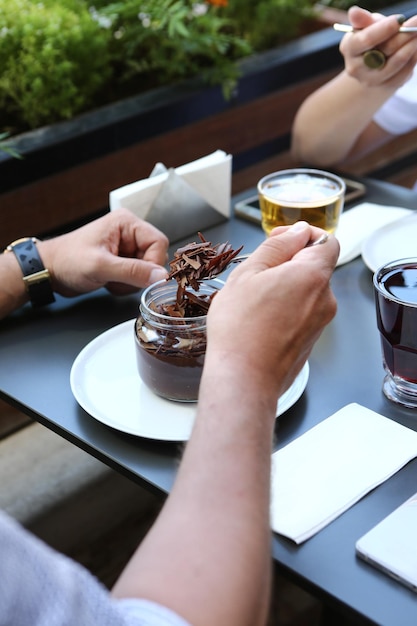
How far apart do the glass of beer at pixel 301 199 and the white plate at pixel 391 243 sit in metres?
0.08

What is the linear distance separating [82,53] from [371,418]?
138 centimetres

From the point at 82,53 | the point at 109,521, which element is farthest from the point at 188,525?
the point at 82,53

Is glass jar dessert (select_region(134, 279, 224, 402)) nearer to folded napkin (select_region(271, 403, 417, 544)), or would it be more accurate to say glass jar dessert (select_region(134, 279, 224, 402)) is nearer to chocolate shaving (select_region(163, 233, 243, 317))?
chocolate shaving (select_region(163, 233, 243, 317))

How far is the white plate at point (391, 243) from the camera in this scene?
1.35 metres

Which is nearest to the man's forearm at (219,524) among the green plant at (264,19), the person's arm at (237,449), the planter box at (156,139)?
the person's arm at (237,449)

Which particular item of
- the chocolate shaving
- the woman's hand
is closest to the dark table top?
the chocolate shaving

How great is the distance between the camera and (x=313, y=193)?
54.3 inches

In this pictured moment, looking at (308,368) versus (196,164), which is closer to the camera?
(308,368)

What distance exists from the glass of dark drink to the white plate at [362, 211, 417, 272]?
0.27m

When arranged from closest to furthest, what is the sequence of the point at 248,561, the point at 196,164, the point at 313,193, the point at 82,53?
the point at 248,561
the point at 313,193
the point at 196,164
the point at 82,53

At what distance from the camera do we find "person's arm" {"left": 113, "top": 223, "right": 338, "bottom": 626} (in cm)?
70

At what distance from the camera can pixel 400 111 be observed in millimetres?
1837

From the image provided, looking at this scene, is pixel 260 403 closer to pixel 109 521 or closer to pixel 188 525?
pixel 188 525

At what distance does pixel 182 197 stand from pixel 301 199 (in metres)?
0.23
